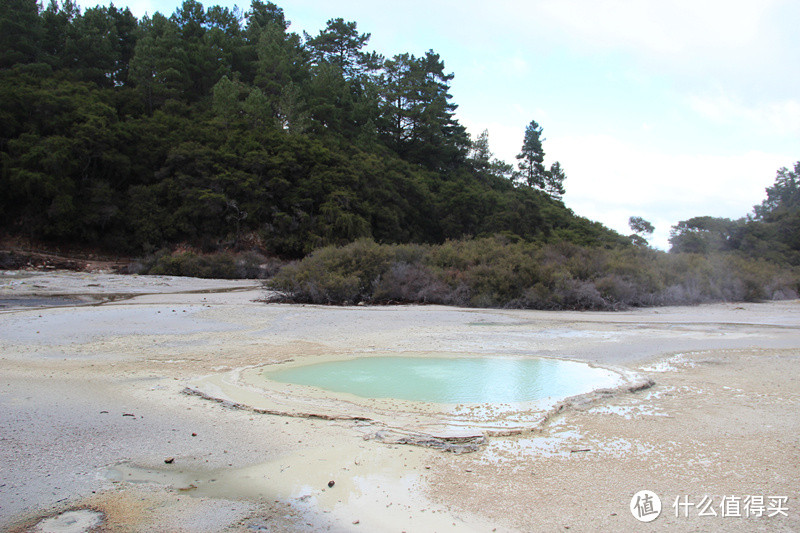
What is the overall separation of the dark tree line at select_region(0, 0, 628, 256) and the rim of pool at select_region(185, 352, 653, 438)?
24.4m

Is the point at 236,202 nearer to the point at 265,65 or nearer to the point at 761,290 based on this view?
the point at 265,65

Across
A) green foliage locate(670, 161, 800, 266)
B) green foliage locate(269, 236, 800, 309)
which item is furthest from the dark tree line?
green foliage locate(269, 236, 800, 309)

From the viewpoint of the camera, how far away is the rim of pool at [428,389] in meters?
4.29

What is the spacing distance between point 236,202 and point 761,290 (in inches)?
1045

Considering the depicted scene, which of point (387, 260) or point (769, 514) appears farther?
point (387, 260)

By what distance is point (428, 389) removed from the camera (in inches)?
207

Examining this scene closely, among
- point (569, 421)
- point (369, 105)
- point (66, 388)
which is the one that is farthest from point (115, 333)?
point (369, 105)

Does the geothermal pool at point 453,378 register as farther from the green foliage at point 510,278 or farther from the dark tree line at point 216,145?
the dark tree line at point 216,145

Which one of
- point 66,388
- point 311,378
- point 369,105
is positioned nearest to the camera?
point 66,388

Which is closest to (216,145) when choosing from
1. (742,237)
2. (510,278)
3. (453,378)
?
(510,278)

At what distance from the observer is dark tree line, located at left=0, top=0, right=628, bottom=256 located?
27.9m

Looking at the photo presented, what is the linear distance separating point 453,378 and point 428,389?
0.58 metres

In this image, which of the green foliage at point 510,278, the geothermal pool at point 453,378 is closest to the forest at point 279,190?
the green foliage at point 510,278

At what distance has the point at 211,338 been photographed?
26.6ft
